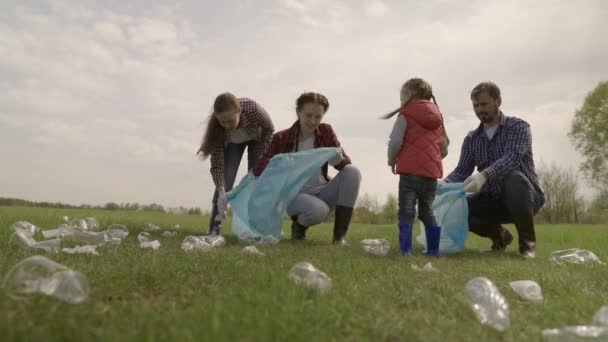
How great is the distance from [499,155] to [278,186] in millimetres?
2647

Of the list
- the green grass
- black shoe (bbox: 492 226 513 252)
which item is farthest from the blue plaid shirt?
the green grass

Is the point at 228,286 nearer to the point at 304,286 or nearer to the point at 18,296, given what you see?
the point at 304,286

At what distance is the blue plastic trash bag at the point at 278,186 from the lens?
17.1 feet

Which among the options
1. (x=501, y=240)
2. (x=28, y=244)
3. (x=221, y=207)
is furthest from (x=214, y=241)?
(x=501, y=240)

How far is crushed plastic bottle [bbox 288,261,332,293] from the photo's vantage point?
2.27 m

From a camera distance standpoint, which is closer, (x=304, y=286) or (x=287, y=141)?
(x=304, y=286)

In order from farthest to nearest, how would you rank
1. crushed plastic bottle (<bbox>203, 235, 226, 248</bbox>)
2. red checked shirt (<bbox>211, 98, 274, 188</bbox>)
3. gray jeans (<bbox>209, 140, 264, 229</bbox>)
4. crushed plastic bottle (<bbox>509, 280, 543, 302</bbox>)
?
gray jeans (<bbox>209, 140, 264, 229</bbox>) → red checked shirt (<bbox>211, 98, 274, 188</bbox>) → crushed plastic bottle (<bbox>203, 235, 226, 248</bbox>) → crushed plastic bottle (<bbox>509, 280, 543, 302</bbox>)

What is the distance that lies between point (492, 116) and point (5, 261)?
4.93 m

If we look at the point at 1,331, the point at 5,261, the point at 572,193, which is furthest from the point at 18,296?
the point at 572,193

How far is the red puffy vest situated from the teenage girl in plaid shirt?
86.4 inches

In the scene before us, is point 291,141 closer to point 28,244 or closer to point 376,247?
point 376,247

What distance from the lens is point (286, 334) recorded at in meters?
1.58

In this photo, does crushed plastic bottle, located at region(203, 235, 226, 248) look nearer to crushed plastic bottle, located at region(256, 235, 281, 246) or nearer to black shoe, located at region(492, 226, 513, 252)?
crushed plastic bottle, located at region(256, 235, 281, 246)

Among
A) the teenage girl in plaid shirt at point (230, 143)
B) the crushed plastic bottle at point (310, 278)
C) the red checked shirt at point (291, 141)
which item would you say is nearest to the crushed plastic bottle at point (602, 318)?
the crushed plastic bottle at point (310, 278)
